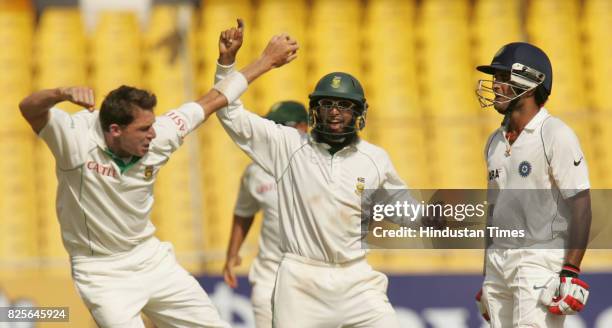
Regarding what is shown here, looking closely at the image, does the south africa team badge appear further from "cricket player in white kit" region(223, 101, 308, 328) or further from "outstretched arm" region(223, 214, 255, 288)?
"outstretched arm" region(223, 214, 255, 288)

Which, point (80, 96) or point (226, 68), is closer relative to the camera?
point (80, 96)

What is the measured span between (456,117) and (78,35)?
13.4ft

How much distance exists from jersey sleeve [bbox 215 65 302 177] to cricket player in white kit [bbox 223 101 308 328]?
1706mm

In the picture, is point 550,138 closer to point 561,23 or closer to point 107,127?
point 107,127

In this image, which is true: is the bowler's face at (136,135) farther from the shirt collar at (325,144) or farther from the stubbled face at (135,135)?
the shirt collar at (325,144)

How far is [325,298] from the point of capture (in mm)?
6367

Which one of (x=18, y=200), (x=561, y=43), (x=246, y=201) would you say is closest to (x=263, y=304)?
(x=246, y=201)

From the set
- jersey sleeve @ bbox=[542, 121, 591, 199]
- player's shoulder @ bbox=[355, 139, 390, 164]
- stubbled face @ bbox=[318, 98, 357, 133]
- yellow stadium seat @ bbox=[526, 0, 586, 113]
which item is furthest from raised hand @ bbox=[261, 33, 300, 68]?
yellow stadium seat @ bbox=[526, 0, 586, 113]

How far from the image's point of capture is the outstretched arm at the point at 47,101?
5.81 metres

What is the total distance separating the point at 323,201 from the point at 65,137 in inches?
57.2

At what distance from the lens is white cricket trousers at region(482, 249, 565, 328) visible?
5.92 metres

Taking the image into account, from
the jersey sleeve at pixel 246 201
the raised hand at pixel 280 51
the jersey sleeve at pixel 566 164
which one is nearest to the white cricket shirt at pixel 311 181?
the raised hand at pixel 280 51

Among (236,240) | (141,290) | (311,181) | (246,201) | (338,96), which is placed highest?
(338,96)

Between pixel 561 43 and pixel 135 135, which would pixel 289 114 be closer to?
pixel 135 135
